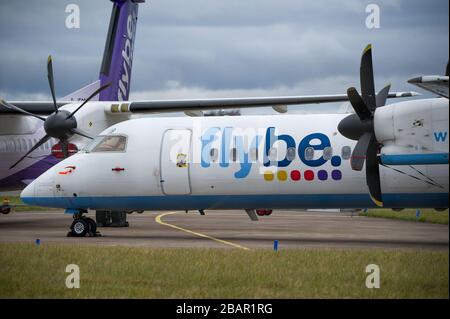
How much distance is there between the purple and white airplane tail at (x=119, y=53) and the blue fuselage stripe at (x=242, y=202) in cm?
1016

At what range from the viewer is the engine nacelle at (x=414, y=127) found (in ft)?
51.0

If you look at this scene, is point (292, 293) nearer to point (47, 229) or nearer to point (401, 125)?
point (401, 125)

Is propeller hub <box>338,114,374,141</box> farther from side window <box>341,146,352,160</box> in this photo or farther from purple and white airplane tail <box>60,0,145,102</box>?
purple and white airplane tail <box>60,0,145,102</box>

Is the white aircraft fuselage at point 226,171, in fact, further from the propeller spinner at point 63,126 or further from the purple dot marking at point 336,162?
the propeller spinner at point 63,126

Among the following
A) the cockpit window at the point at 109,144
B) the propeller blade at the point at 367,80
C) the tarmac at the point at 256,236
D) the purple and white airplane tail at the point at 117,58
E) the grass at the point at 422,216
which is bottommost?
the grass at the point at 422,216

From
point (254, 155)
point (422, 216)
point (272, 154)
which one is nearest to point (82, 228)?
point (254, 155)

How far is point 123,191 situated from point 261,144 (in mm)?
4099

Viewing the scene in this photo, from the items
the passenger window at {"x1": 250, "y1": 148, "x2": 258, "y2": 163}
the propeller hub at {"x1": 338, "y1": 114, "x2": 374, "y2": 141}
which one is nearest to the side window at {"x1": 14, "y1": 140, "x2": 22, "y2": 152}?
the passenger window at {"x1": 250, "y1": 148, "x2": 258, "y2": 163}

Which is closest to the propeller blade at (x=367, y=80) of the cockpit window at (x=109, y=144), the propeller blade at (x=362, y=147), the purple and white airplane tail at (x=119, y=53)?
the propeller blade at (x=362, y=147)

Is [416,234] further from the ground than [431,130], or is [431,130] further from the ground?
[431,130]

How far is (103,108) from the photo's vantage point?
2759 centimetres

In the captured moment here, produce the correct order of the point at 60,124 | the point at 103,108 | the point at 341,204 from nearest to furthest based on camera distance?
the point at 341,204 → the point at 60,124 → the point at 103,108

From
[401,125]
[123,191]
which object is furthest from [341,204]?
[123,191]

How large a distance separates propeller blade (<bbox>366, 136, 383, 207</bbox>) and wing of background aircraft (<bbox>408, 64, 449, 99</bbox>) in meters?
5.71
